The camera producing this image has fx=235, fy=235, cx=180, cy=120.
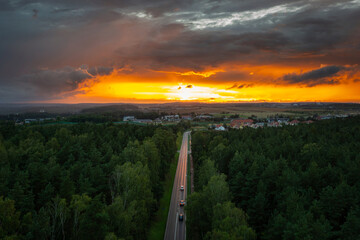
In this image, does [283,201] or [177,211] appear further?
[177,211]

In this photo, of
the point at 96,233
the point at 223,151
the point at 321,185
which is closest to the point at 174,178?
the point at 223,151

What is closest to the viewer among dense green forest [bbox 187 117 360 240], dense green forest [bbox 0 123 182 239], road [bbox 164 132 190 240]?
dense green forest [bbox 187 117 360 240]

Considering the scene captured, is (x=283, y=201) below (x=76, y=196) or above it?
below

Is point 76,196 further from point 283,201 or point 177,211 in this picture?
point 283,201

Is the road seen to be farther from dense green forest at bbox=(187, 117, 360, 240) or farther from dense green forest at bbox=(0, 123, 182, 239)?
dense green forest at bbox=(187, 117, 360, 240)

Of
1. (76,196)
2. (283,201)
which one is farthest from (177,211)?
(76,196)

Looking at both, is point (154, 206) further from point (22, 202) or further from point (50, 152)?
point (50, 152)

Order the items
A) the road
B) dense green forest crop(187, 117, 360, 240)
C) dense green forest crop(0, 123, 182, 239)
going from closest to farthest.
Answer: dense green forest crop(187, 117, 360, 240)
dense green forest crop(0, 123, 182, 239)
the road

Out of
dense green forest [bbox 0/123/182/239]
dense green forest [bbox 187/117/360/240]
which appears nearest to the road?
→ dense green forest [bbox 0/123/182/239]

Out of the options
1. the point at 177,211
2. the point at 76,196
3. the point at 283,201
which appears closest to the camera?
the point at 76,196

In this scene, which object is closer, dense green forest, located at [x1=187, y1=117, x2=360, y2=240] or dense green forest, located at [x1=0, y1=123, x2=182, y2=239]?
dense green forest, located at [x1=187, y1=117, x2=360, y2=240]

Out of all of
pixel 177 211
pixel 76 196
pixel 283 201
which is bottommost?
pixel 177 211
